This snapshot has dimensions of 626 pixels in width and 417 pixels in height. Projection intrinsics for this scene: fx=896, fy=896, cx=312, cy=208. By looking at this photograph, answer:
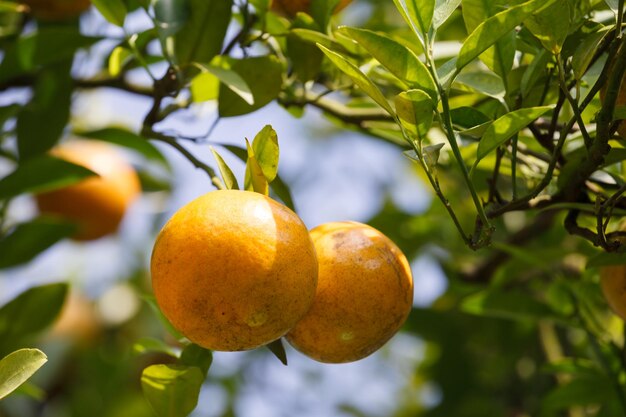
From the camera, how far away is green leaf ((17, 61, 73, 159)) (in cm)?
164

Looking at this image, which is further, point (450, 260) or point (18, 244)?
point (450, 260)

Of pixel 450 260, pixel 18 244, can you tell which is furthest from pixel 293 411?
pixel 18 244

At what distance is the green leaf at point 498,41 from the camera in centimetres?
92

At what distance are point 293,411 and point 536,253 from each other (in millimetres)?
1484

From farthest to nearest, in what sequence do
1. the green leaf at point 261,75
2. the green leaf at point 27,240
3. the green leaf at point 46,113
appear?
the green leaf at point 46,113 < the green leaf at point 27,240 < the green leaf at point 261,75

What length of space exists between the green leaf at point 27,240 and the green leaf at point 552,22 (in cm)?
92

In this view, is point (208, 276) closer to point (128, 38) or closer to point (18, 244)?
point (128, 38)

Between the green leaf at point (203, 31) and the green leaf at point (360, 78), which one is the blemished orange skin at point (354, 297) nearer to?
the green leaf at point (360, 78)

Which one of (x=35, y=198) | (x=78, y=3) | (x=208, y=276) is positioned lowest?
(x=35, y=198)

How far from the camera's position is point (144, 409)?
3.96 feet

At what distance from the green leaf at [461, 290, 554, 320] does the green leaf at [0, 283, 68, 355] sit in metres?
0.66

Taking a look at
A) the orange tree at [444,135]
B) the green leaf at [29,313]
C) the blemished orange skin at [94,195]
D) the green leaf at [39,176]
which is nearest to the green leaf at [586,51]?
the orange tree at [444,135]

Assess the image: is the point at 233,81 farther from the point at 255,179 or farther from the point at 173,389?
the point at 173,389

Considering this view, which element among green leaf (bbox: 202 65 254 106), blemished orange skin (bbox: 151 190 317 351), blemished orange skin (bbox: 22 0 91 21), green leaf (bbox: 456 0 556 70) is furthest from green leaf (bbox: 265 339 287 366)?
blemished orange skin (bbox: 22 0 91 21)
